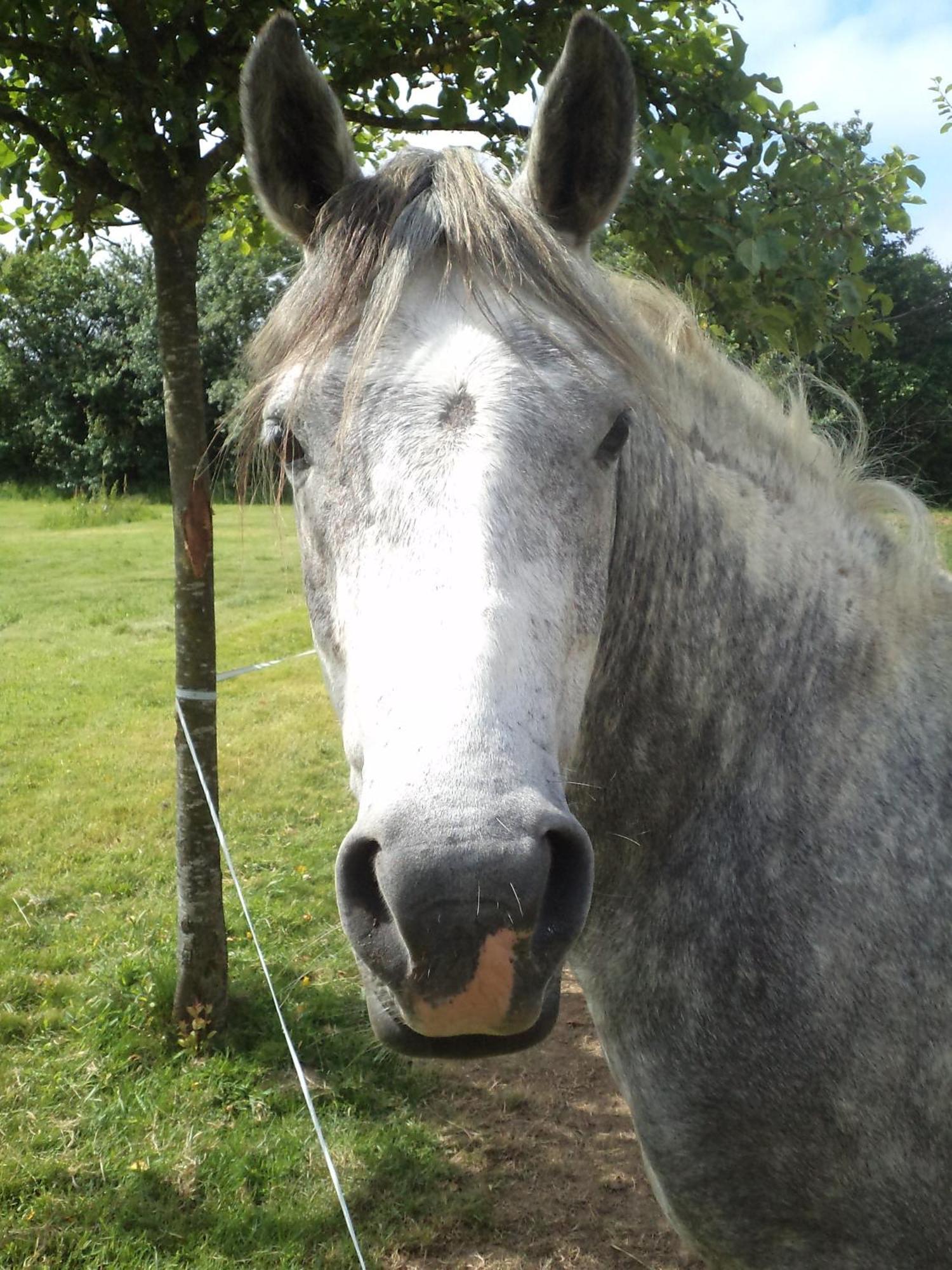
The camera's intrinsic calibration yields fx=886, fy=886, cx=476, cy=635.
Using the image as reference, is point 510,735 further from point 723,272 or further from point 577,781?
point 723,272

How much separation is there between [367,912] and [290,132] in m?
1.66

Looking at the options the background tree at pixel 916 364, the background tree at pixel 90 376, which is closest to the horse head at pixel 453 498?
the background tree at pixel 916 364

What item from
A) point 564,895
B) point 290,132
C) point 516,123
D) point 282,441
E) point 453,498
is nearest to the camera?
point 564,895

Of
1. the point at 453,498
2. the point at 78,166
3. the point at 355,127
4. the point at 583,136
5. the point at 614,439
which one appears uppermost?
the point at 355,127

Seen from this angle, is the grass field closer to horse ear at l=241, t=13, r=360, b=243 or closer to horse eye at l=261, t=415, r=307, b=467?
horse eye at l=261, t=415, r=307, b=467

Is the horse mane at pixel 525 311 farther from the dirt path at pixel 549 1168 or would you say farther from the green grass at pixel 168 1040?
the dirt path at pixel 549 1168

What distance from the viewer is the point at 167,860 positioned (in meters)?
5.65

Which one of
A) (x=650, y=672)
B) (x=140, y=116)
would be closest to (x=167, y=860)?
(x=140, y=116)

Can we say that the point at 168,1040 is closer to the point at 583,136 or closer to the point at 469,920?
the point at 469,920

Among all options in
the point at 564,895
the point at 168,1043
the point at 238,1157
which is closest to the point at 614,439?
the point at 564,895

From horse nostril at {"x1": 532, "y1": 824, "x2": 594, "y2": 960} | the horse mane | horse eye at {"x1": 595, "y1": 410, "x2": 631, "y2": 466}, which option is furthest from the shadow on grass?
horse eye at {"x1": 595, "y1": 410, "x2": 631, "y2": 466}

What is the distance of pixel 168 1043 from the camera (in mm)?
3803

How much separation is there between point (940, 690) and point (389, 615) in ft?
4.27

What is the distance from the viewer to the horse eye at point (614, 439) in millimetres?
1700
